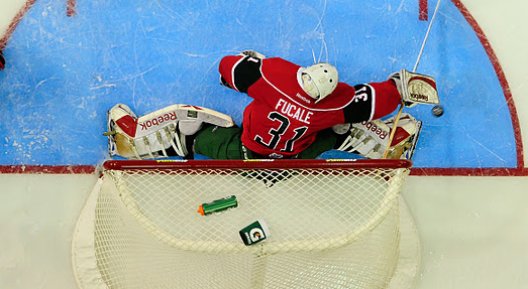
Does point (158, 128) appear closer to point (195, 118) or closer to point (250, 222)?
point (195, 118)

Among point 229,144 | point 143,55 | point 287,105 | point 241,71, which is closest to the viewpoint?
point 287,105

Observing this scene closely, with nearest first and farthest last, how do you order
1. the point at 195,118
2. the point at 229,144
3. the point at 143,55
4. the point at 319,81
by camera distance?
the point at 319,81 < the point at 229,144 < the point at 195,118 < the point at 143,55

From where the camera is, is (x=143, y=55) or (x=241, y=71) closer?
(x=241, y=71)

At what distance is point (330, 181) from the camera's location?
220 cm

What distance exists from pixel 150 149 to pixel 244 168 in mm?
875

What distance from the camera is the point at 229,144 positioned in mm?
2586

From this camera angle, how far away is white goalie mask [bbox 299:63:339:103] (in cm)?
216

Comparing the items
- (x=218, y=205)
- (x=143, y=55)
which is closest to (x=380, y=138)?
(x=218, y=205)

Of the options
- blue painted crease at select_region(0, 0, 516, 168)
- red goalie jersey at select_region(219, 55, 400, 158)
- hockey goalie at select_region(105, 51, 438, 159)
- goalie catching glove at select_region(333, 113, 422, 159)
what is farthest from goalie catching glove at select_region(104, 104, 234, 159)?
goalie catching glove at select_region(333, 113, 422, 159)

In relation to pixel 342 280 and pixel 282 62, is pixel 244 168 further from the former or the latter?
pixel 342 280

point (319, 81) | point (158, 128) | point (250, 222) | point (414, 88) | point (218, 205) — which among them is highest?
point (319, 81)

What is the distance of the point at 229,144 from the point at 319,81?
2.02ft

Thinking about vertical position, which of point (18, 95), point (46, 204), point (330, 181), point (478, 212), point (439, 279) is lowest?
point (439, 279)

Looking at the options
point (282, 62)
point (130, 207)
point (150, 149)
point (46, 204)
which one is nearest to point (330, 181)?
point (282, 62)
